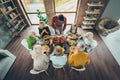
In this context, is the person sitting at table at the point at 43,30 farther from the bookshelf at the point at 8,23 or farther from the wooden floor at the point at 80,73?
the bookshelf at the point at 8,23

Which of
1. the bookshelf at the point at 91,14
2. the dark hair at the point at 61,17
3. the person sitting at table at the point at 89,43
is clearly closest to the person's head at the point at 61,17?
the dark hair at the point at 61,17

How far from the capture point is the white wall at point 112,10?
11.6 feet

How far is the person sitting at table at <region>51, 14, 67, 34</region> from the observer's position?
2916mm

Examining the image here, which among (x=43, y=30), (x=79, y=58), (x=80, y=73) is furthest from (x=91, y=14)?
(x=79, y=58)

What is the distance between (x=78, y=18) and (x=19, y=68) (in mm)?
3288

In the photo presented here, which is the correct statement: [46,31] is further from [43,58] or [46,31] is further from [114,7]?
[114,7]

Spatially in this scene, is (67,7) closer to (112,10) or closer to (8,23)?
(112,10)

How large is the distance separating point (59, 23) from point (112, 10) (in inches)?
101

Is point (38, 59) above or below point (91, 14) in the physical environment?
above

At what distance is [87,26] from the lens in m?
4.30

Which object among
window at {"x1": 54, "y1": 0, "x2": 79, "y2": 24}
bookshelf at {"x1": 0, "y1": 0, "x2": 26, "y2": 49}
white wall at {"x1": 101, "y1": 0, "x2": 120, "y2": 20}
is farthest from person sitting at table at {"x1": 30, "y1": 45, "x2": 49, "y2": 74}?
white wall at {"x1": 101, "y1": 0, "x2": 120, "y2": 20}

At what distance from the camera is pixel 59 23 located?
9.64ft

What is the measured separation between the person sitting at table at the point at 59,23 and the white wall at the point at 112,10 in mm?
2111

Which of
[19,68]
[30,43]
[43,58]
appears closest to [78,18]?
[30,43]
